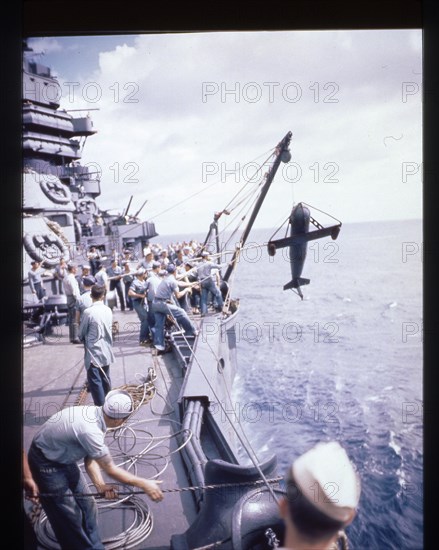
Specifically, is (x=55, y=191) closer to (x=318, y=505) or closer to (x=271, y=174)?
(x=271, y=174)

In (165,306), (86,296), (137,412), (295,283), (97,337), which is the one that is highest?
(295,283)

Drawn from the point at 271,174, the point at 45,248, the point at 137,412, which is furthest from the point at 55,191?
the point at 137,412

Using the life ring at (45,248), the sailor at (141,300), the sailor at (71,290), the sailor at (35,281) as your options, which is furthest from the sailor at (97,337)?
the life ring at (45,248)

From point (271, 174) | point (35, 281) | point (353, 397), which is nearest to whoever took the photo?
point (35, 281)

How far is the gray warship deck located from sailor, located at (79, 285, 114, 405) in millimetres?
624

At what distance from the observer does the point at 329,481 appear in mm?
1602


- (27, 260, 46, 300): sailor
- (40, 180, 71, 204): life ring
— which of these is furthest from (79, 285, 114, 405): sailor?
(40, 180, 71, 204): life ring

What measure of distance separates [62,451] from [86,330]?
170 centimetres

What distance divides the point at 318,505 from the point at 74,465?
1.64m

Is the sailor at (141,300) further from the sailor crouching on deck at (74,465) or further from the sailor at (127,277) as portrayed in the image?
the sailor crouching on deck at (74,465)

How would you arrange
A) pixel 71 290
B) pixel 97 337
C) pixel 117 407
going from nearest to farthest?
1. pixel 117 407
2. pixel 97 337
3. pixel 71 290

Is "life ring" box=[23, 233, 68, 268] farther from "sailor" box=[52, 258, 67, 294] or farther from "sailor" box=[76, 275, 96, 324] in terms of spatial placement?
"sailor" box=[76, 275, 96, 324]

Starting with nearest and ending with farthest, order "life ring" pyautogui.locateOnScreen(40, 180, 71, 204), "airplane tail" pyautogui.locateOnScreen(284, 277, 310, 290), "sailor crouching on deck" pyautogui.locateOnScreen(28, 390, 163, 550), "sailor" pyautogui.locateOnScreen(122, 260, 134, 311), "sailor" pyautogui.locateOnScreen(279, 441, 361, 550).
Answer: "sailor" pyautogui.locateOnScreen(279, 441, 361, 550) < "sailor crouching on deck" pyautogui.locateOnScreen(28, 390, 163, 550) < "airplane tail" pyautogui.locateOnScreen(284, 277, 310, 290) < "sailor" pyautogui.locateOnScreen(122, 260, 134, 311) < "life ring" pyautogui.locateOnScreen(40, 180, 71, 204)

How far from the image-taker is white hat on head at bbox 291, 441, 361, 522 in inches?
57.7
